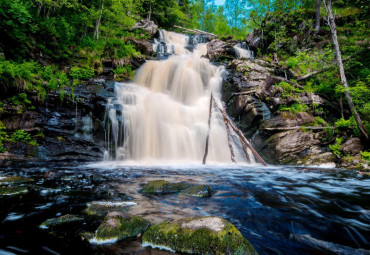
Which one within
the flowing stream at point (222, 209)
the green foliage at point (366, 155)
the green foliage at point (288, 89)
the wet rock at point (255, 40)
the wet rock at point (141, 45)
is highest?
the wet rock at point (255, 40)

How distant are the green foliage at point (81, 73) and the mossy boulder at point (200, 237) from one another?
461 inches

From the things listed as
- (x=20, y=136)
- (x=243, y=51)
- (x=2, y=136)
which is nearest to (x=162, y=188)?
(x=20, y=136)

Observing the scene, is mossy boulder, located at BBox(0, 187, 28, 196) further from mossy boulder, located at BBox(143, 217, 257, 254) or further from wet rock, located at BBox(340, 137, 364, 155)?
wet rock, located at BBox(340, 137, 364, 155)

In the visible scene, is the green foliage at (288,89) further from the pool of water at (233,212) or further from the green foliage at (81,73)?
the green foliage at (81,73)

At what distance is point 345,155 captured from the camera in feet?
29.6

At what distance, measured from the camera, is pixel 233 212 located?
3.25 meters

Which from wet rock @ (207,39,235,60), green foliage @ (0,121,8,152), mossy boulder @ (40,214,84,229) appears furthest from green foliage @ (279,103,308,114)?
green foliage @ (0,121,8,152)

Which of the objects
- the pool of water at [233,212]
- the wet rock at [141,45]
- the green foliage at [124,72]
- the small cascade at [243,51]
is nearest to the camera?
the pool of water at [233,212]

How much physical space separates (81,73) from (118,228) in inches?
463

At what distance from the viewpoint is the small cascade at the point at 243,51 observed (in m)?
20.1

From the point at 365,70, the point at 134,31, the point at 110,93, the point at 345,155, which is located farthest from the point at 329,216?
the point at 134,31

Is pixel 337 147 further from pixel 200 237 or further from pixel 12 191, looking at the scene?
pixel 12 191

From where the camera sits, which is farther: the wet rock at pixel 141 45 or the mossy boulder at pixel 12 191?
the wet rock at pixel 141 45

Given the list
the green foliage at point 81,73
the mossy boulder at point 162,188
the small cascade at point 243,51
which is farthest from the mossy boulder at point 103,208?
the small cascade at point 243,51
